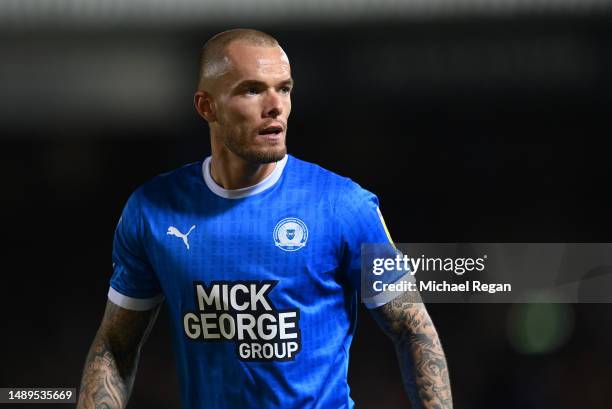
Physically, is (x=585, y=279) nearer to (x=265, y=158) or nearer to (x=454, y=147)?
(x=454, y=147)

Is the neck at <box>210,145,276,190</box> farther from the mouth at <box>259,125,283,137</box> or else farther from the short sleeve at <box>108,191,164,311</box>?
the short sleeve at <box>108,191,164,311</box>

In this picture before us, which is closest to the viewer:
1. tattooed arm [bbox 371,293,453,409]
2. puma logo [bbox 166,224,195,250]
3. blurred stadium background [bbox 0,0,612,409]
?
tattooed arm [bbox 371,293,453,409]

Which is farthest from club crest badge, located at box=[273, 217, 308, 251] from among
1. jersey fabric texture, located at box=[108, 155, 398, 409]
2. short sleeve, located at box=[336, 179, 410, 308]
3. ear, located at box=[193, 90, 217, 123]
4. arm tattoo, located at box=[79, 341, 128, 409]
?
arm tattoo, located at box=[79, 341, 128, 409]

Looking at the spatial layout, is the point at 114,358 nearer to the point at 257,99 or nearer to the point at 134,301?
the point at 134,301

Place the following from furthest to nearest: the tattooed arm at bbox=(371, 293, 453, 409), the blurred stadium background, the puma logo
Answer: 1. the blurred stadium background
2. the puma logo
3. the tattooed arm at bbox=(371, 293, 453, 409)

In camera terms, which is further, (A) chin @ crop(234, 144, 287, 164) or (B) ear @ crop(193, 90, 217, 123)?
(B) ear @ crop(193, 90, 217, 123)

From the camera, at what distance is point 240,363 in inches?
102

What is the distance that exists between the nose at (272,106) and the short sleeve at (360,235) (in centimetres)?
28

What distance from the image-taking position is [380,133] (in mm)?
3244

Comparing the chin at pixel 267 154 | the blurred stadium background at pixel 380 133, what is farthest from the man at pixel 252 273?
the blurred stadium background at pixel 380 133

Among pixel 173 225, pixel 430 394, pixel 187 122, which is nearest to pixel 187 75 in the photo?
pixel 187 122

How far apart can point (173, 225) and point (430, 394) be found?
829mm

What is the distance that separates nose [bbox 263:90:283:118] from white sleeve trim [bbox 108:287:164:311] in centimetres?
61

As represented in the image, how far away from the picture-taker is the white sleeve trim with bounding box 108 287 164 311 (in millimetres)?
2697
